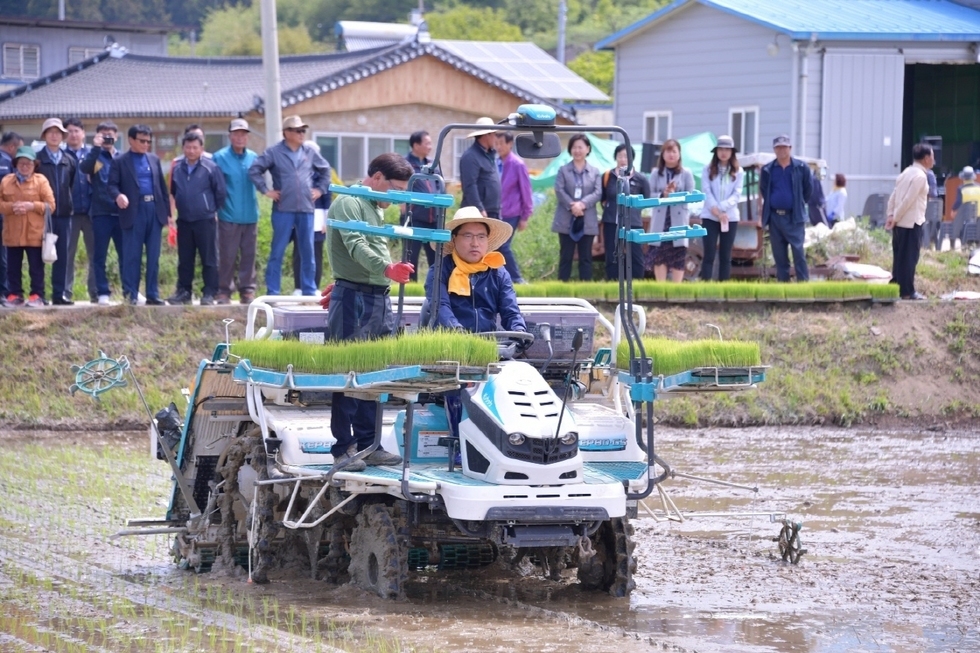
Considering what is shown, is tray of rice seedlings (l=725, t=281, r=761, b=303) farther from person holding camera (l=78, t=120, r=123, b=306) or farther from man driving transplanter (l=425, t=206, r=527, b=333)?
man driving transplanter (l=425, t=206, r=527, b=333)

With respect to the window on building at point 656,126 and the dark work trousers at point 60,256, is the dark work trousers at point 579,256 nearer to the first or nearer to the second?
the dark work trousers at point 60,256

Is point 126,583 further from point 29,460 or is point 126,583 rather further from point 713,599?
point 29,460

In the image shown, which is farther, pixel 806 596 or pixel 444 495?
pixel 806 596

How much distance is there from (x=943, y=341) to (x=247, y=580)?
10.5 metres

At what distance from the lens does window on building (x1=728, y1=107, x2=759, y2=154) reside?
90.4 ft

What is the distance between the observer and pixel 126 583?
8.88m

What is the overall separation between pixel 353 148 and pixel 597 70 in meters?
25.0

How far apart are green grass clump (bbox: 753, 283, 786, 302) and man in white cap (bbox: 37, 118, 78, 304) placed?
7.48 m

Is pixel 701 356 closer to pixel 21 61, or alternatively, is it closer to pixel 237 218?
pixel 237 218

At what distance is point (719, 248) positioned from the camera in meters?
18.2

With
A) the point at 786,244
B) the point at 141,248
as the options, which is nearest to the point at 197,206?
the point at 141,248

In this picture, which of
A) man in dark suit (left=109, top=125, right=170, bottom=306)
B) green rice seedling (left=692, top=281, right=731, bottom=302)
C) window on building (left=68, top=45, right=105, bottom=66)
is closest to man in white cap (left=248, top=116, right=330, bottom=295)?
man in dark suit (left=109, top=125, right=170, bottom=306)

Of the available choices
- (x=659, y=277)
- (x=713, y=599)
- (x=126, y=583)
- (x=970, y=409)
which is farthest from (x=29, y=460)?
Result: (x=970, y=409)

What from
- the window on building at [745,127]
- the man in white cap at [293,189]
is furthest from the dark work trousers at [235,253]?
the window on building at [745,127]
